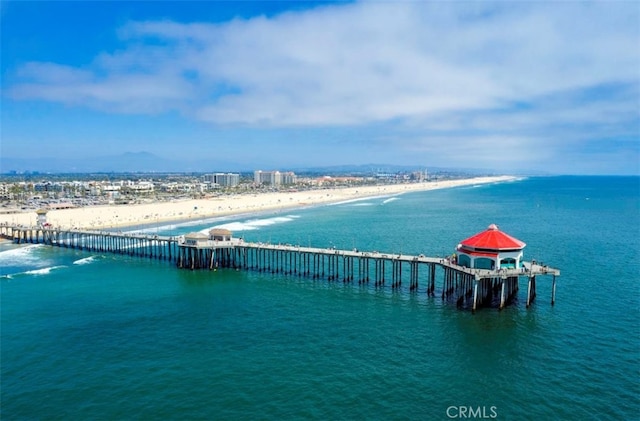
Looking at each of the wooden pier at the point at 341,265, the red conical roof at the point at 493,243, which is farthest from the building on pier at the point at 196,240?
the red conical roof at the point at 493,243

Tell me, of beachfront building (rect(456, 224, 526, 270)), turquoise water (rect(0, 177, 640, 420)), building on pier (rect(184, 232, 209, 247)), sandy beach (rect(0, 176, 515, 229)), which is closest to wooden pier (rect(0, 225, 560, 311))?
building on pier (rect(184, 232, 209, 247))

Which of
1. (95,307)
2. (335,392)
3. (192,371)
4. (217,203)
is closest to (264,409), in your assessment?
(335,392)

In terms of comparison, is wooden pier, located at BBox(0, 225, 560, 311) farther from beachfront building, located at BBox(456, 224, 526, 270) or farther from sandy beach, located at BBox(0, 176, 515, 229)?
sandy beach, located at BBox(0, 176, 515, 229)

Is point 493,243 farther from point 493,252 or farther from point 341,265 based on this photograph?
point 341,265

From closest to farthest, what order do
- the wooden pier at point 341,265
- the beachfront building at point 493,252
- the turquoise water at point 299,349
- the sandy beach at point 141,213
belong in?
the turquoise water at point 299,349
the beachfront building at point 493,252
the wooden pier at point 341,265
the sandy beach at point 141,213

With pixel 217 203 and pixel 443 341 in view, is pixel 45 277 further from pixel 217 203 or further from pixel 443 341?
pixel 217 203

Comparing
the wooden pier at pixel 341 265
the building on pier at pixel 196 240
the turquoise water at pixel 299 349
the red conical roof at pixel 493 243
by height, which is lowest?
the turquoise water at pixel 299 349

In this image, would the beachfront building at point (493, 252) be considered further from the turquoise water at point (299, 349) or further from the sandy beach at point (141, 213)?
the sandy beach at point (141, 213)
